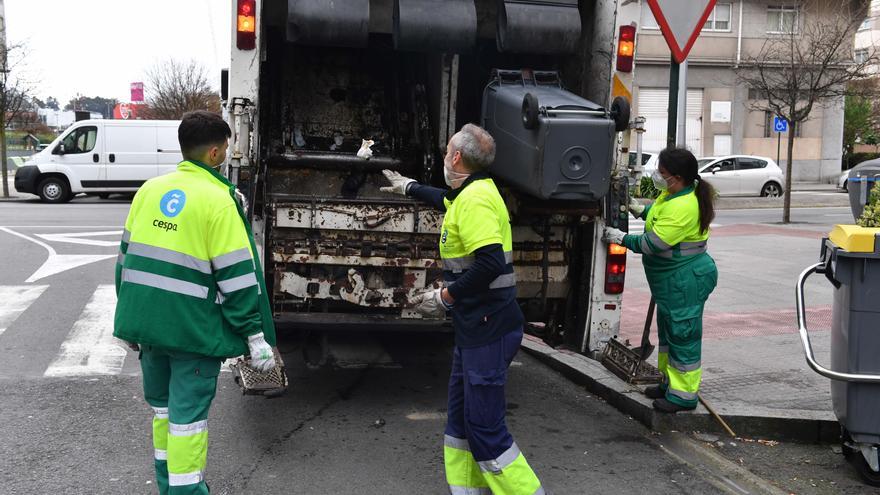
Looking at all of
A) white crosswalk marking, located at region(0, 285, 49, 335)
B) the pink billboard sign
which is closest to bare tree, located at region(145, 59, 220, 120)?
the pink billboard sign

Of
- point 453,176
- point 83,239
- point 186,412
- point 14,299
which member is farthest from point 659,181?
point 83,239

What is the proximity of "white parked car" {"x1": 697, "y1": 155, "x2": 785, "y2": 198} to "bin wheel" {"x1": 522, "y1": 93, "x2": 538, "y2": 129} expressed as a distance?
19.7 meters

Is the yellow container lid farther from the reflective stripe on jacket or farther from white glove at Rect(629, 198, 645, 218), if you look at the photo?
the reflective stripe on jacket

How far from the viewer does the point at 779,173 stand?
78.6 ft

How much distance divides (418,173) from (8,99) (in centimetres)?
2038

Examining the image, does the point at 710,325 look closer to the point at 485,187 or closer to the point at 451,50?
the point at 451,50

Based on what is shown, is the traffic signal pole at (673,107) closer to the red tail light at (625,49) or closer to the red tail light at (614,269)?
the red tail light at (625,49)

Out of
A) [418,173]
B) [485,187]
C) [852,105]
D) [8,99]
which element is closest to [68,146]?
[8,99]

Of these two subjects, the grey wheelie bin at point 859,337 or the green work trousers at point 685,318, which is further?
the green work trousers at point 685,318

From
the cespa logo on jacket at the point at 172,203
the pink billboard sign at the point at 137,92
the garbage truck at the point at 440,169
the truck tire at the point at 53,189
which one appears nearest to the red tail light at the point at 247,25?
the garbage truck at the point at 440,169

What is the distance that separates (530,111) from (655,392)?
1.87m

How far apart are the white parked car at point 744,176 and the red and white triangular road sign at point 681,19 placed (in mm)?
19135

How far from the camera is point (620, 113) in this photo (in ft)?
16.5

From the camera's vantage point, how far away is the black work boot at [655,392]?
515 centimetres
